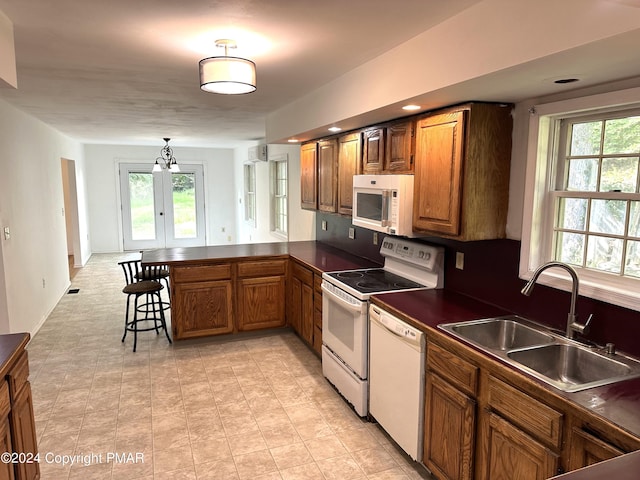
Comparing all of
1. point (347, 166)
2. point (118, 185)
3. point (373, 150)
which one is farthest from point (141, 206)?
point (373, 150)

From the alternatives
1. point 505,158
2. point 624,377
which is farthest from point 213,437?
point 505,158

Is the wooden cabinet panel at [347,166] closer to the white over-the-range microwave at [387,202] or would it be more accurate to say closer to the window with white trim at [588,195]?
the white over-the-range microwave at [387,202]

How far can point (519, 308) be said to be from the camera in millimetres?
2395

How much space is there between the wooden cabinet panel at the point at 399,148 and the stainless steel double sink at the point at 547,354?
3.62 feet

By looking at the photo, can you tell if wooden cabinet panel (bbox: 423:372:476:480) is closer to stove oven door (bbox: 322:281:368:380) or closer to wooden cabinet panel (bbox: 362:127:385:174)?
stove oven door (bbox: 322:281:368:380)

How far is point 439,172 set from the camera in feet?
8.25

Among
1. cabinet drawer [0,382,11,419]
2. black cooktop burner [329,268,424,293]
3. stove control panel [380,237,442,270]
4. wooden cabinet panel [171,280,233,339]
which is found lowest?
wooden cabinet panel [171,280,233,339]

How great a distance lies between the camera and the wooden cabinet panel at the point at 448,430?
1.98m

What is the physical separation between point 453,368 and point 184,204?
8.70 m

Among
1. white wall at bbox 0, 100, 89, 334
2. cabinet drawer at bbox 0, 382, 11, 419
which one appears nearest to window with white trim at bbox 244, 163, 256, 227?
white wall at bbox 0, 100, 89, 334

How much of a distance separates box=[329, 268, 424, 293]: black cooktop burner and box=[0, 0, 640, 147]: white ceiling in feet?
4.27

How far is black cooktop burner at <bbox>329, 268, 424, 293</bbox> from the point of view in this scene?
2955 mm

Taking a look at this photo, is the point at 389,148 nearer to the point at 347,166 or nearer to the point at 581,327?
the point at 347,166

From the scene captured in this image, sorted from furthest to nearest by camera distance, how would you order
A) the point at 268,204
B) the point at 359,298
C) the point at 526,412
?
the point at 268,204, the point at 359,298, the point at 526,412
